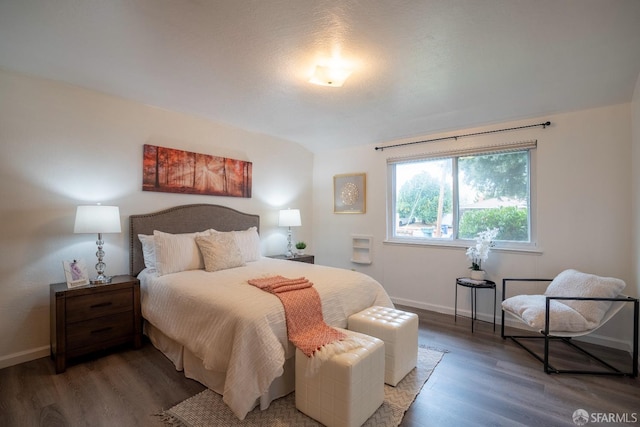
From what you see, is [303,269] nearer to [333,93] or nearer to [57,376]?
[333,93]

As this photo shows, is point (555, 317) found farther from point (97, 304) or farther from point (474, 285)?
point (97, 304)

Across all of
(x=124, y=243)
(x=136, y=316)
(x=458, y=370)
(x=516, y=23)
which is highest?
(x=516, y=23)

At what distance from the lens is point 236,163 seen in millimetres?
4082

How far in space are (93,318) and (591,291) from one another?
426cm

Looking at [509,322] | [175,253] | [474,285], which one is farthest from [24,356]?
[509,322]

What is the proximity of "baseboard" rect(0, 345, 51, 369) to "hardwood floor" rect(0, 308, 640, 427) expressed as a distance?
0.06 m

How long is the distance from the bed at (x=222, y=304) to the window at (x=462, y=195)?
1723mm

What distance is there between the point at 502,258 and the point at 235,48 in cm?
355

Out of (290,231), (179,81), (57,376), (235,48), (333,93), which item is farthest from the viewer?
(290,231)

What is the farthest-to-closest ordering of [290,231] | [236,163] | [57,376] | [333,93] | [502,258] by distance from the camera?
1. [290,231]
2. [236,163]
3. [502,258]
4. [333,93]
5. [57,376]

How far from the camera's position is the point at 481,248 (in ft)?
11.0

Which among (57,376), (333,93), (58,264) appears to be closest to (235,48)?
(333,93)

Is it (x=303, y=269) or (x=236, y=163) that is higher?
(x=236, y=163)

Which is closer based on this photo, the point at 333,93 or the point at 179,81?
the point at 179,81
